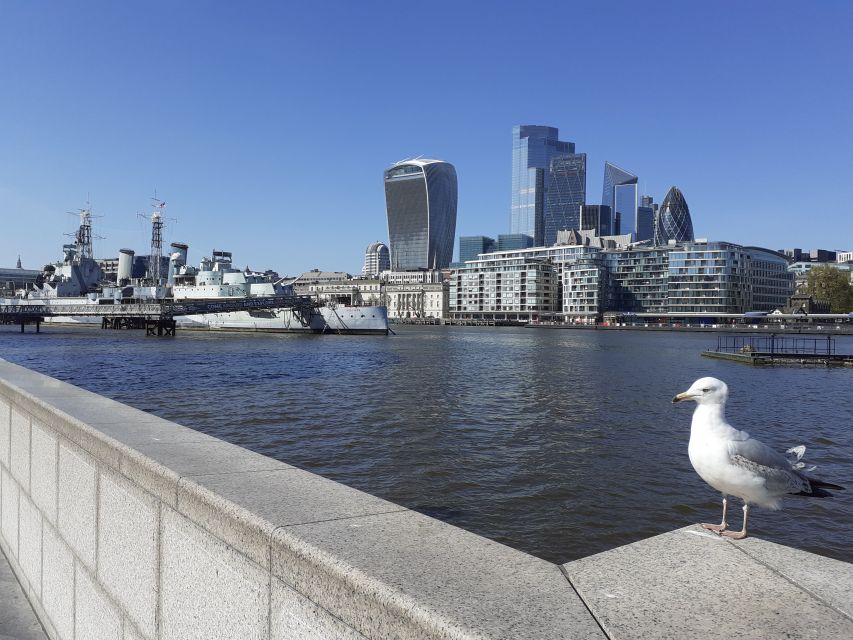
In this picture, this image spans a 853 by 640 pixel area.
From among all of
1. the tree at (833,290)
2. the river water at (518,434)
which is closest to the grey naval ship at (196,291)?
the river water at (518,434)

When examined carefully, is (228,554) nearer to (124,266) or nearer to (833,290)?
(124,266)

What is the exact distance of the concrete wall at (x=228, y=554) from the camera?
78.1 inches

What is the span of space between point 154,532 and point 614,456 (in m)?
12.8

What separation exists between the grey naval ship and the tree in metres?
105

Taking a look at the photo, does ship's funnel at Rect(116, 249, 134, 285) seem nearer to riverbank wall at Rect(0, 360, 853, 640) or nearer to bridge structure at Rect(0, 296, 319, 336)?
bridge structure at Rect(0, 296, 319, 336)

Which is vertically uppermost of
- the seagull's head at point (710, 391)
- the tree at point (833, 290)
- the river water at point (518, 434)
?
the tree at point (833, 290)

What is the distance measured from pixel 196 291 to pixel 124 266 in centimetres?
2789

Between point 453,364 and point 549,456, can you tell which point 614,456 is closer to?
point 549,456

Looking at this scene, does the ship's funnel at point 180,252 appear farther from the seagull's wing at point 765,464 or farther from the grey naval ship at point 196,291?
the seagull's wing at point 765,464

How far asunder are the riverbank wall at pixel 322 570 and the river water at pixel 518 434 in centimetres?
604

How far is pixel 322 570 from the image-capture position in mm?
2221

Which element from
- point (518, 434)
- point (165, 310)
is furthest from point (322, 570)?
point (165, 310)

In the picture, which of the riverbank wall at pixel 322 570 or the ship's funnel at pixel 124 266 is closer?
the riverbank wall at pixel 322 570

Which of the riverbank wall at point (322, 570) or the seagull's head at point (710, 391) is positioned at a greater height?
the seagull's head at point (710, 391)
